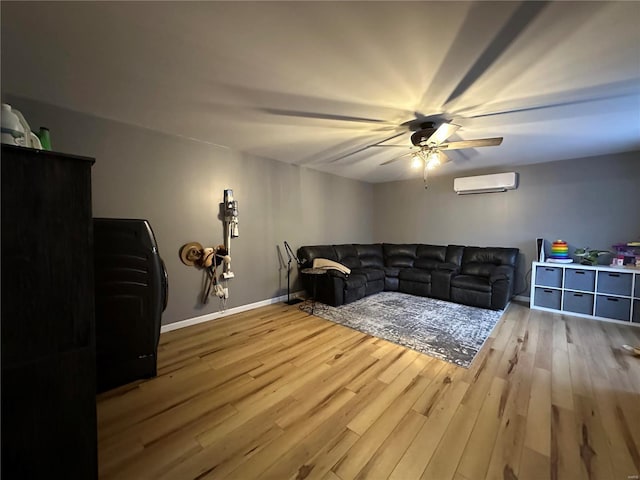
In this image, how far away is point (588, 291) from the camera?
11.5 feet

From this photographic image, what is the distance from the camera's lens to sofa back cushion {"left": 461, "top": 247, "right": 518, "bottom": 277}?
429cm

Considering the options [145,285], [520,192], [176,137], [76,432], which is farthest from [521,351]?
[176,137]

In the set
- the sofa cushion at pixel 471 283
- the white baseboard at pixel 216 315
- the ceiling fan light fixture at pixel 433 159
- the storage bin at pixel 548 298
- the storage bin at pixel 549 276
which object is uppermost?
the ceiling fan light fixture at pixel 433 159

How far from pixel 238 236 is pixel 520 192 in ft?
16.3

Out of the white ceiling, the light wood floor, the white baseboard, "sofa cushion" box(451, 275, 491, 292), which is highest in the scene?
the white ceiling

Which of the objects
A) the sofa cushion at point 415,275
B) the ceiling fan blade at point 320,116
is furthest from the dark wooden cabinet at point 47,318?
the sofa cushion at point 415,275

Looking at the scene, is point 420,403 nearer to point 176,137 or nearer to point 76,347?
point 76,347

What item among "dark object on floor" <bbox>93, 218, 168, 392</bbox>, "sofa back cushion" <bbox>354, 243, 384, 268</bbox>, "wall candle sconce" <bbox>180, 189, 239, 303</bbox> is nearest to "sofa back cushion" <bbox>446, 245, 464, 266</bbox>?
"sofa back cushion" <bbox>354, 243, 384, 268</bbox>

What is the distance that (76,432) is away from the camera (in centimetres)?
105

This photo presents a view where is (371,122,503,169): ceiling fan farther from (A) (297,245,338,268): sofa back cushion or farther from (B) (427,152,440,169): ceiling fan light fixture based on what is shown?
(A) (297,245,338,268): sofa back cushion

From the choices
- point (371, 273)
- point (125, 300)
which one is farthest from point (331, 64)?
point (371, 273)

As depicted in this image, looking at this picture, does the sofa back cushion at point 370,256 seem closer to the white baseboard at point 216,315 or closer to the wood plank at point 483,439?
the white baseboard at point 216,315

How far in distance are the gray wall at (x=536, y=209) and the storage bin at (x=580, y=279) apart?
0.67 metres

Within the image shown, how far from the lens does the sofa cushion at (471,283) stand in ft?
12.9
